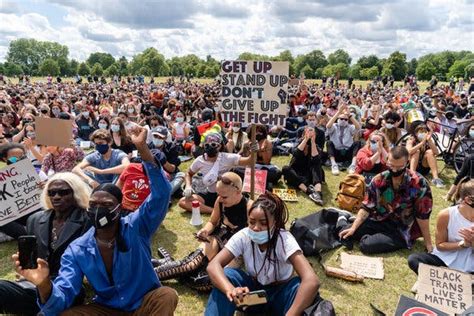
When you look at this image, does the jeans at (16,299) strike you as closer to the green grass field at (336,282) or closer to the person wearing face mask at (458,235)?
the green grass field at (336,282)

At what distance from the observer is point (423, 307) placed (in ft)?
10.8

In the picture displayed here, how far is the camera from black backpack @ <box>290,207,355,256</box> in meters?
5.22

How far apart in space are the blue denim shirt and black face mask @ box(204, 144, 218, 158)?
3.24m

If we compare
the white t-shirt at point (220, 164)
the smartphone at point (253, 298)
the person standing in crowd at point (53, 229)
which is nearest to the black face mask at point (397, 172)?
the white t-shirt at point (220, 164)

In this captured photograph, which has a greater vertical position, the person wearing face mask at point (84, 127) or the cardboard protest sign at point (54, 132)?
the cardboard protest sign at point (54, 132)

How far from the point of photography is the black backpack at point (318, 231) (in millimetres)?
5219

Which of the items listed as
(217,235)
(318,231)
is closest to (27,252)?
(217,235)

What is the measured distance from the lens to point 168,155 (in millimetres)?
7824

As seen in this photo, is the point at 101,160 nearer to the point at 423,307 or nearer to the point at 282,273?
the point at 282,273

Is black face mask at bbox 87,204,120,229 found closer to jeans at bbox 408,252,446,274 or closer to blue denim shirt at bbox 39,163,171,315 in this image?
blue denim shirt at bbox 39,163,171,315

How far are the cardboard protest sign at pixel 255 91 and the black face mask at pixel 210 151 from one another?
78cm

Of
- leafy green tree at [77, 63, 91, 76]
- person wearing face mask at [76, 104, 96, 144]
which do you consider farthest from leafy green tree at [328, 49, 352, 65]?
person wearing face mask at [76, 104, 96, 144]

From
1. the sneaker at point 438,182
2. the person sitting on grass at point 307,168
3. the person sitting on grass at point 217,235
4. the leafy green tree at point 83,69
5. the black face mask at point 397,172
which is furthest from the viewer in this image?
the leafy green tree at point 83,69

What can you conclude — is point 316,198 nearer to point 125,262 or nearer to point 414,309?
point 414,309
